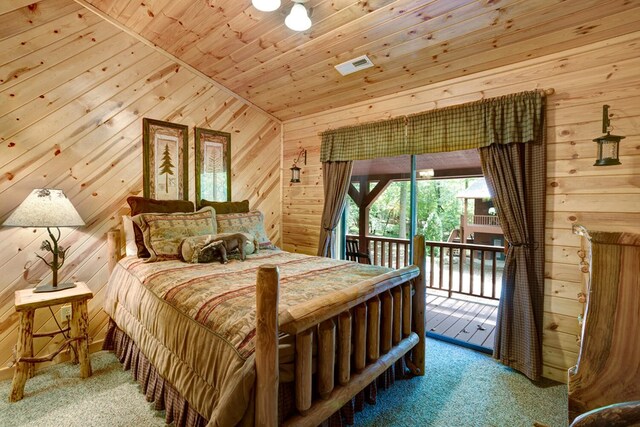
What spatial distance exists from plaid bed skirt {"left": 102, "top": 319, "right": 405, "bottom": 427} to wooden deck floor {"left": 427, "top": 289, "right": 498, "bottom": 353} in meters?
1.04

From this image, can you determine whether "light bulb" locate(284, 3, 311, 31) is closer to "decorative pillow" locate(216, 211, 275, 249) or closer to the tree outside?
Answer: "decorative pillow" locate(216, 211, 275, 249)

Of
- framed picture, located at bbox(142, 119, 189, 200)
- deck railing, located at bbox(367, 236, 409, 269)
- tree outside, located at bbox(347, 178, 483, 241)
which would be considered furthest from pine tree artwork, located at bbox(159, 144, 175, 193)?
deck railing, located at bbox(367, 236, 409, 269)

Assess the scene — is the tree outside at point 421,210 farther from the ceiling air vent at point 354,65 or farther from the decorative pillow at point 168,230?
the decorative pillow at point 168,230

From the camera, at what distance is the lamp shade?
2.04 metres

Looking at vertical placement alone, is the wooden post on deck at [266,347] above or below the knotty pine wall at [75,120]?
below

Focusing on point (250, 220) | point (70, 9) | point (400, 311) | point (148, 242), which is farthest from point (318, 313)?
point (70, 9)

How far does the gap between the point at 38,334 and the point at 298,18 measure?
2905 mm

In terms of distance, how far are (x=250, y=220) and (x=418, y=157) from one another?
1954mm

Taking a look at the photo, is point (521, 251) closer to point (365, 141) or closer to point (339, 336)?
point (339, 336)

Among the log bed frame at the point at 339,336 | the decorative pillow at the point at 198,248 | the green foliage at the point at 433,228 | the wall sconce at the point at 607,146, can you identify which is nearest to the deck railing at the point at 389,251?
the green foliage at the point at 433,228

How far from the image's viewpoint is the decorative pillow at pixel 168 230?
97.7 inches

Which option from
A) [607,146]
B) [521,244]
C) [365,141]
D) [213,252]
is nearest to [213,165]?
[213,252]

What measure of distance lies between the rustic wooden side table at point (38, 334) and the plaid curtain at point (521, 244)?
318cm

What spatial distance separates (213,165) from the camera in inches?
138
